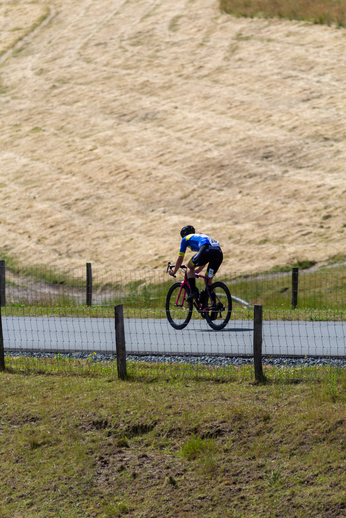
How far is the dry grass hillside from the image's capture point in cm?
3102

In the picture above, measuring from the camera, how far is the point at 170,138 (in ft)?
129

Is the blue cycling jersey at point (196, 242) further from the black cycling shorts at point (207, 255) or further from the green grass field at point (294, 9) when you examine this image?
the green grass field at point (294, 9)

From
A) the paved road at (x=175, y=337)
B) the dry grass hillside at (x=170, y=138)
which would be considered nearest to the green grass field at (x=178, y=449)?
the paved road at (x=175, y=337)

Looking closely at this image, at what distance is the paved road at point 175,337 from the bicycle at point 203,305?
23 centimetres

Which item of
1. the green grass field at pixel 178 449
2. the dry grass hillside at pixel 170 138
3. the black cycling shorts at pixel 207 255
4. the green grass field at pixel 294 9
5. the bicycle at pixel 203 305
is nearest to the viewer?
the green grass field at pixel 178 449

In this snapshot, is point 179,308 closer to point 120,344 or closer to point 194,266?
point 194,266

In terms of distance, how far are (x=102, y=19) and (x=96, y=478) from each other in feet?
168

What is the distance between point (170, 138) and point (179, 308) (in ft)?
87.0

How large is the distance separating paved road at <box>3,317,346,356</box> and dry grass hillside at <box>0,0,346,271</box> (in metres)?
12.5

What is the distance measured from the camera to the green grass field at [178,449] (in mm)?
7113

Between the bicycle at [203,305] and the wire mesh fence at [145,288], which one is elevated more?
the bicycle at [203,305]

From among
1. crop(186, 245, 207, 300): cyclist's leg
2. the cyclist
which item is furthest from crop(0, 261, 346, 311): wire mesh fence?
the cyclist

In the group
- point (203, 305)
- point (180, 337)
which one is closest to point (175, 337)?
point (180, 337)

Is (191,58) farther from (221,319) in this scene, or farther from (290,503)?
(290,503)
